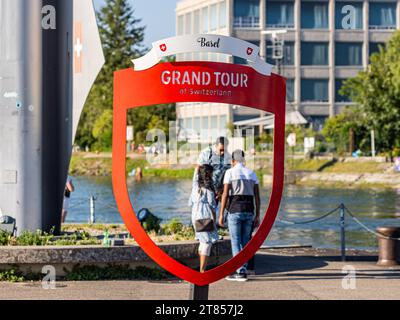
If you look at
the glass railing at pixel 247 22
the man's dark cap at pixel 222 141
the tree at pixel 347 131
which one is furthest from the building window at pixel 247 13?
the man's dark cap at pixel 222 141

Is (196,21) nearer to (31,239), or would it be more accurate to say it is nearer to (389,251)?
(389,251)

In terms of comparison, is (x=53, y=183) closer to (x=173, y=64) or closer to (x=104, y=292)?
(x=104, y=292)

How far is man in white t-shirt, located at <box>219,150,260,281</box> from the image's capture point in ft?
45.1

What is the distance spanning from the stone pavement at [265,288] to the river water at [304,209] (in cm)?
755

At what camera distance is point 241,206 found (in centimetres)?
1412

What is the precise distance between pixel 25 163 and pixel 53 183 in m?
0.55

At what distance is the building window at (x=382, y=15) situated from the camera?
89.9m

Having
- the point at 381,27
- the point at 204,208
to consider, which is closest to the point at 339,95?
the point at 381,27

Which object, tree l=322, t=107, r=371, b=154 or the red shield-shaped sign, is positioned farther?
tree l=322, t=107, r=371, b=154

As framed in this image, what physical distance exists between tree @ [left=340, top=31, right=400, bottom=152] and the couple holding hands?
51164 millimetres

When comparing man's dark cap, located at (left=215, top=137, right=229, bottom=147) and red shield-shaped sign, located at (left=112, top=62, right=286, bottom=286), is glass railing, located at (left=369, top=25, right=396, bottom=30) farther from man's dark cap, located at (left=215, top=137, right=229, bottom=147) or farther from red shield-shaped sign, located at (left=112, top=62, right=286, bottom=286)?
red shield-shaped sign, located at (left=112, top=62, right=286, bottom=286)

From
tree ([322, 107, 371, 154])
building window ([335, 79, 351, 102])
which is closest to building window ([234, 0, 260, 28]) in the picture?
building window ([335, 79, 351, 102])
